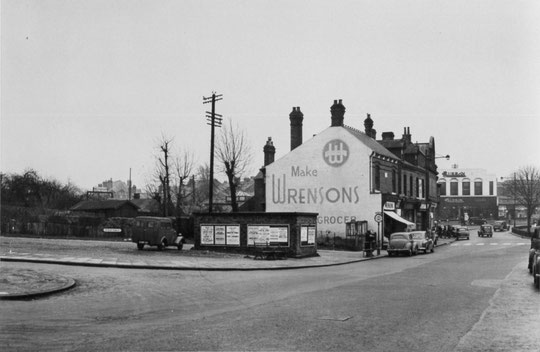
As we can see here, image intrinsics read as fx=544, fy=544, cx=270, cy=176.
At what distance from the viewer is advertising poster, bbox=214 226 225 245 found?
33000 mm

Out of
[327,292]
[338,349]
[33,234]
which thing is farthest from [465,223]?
[338,349]

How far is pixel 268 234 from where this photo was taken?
104 feet

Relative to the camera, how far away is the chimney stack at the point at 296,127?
47.7 m

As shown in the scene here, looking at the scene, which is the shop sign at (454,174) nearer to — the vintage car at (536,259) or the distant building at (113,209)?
the distant building at (113,209)

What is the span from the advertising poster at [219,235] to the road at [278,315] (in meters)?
13.5

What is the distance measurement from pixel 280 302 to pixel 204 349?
529 centimetres

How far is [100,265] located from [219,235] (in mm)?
10998

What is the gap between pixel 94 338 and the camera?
9227 millimetres

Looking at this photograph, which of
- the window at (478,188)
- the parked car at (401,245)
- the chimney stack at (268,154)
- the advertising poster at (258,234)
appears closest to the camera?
the advertising poster at (258,234)

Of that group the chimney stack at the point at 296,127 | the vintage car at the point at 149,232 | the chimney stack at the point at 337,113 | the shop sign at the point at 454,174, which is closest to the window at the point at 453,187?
the shop sign at the point at 454,174

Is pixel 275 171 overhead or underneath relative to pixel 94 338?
overhead

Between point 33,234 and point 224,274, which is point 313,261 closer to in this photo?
point 224,274

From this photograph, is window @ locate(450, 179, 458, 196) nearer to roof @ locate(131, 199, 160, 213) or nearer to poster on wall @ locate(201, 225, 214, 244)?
roof @ locate(131, 199, 160, 213)

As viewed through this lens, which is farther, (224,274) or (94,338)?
(224,274)
